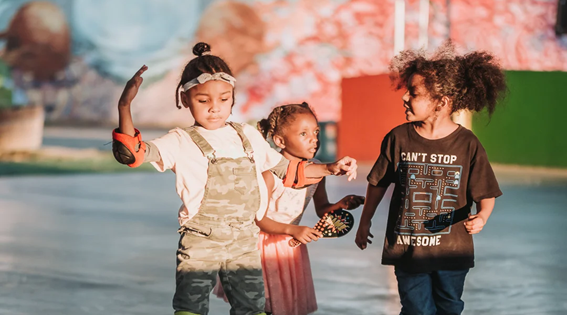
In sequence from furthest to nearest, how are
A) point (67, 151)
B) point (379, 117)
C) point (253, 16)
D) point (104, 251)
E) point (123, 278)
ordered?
point (253, 16) < point (67, 151) < point (379, 117) < point (104, 251) < point (123, 278)

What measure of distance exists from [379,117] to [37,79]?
8302mm

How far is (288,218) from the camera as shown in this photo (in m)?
3.79

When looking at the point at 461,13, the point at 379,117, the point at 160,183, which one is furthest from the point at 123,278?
the point at 461,13

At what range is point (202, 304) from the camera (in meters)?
3.17

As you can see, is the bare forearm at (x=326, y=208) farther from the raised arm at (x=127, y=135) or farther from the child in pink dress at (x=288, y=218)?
the raised arm at (x=127, y=135)

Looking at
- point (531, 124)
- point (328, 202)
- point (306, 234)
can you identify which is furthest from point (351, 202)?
point (531, 124)

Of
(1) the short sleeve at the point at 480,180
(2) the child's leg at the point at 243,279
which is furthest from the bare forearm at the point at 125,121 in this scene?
(1) the short sleeve at the point at 480,180

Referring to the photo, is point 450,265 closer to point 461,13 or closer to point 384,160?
point 384,160

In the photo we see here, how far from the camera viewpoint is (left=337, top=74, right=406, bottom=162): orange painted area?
51.0 feet

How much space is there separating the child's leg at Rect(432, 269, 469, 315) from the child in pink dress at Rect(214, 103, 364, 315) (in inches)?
21.8

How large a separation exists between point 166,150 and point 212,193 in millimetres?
251

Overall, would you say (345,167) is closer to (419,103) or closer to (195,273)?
(419,103)

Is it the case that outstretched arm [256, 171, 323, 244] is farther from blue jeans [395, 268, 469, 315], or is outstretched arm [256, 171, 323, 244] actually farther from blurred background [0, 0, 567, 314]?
blurred background [0, 0, 567, 314]

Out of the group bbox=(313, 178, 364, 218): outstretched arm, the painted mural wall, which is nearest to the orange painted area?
the painted mural wall
